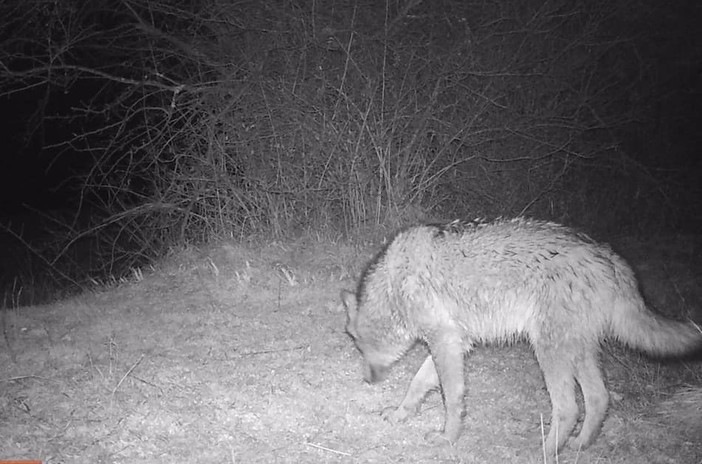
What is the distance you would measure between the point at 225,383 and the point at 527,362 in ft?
10.1

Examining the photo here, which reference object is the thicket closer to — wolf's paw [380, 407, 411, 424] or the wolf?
the wolf

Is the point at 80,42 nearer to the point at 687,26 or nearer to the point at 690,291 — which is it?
the point at 690,291

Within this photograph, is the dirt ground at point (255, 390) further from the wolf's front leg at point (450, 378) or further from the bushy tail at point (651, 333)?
the bushy tail at point (651, 333)

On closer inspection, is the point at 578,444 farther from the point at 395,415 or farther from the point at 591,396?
the point at 395,415

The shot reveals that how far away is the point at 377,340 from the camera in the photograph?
5465 mm

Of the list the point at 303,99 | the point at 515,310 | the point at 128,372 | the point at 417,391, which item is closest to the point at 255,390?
the point at 128,372

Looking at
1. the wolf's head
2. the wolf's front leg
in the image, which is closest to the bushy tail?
the wolf's front leg

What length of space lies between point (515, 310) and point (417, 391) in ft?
3.76

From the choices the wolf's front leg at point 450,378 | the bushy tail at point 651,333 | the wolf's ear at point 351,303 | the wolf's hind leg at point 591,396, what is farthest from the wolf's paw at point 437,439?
the bushy tail at point 651,333

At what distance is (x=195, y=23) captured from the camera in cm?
936

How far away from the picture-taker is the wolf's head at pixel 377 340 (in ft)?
17.7

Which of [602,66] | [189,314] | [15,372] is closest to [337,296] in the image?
[189,314]

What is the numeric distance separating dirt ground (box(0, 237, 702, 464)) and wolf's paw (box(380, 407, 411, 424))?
7cm

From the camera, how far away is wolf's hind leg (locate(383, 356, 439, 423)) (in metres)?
5.17
